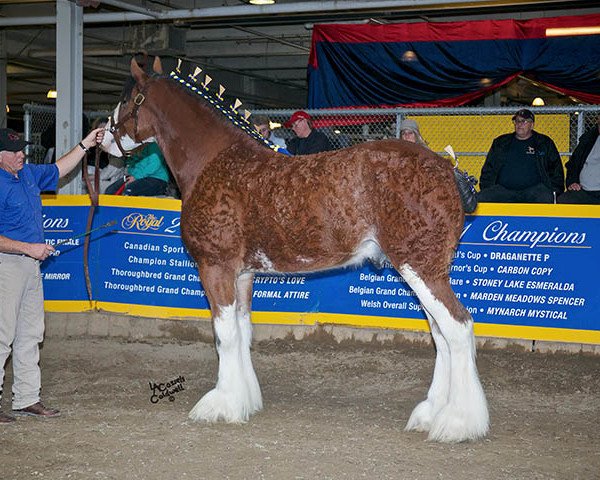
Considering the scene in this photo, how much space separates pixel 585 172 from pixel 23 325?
5.77 meters

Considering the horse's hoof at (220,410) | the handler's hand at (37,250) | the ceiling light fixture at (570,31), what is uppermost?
the ceiling light fixture at (570,31)

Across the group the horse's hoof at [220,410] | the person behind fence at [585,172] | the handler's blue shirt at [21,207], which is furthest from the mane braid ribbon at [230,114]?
the person behind fence at [585,172]

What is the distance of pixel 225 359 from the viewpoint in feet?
19.2

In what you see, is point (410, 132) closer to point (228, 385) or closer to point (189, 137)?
point (189, 137)

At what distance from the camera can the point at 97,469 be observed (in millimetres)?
4719

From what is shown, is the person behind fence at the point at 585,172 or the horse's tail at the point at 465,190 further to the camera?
the person behind fence at the point at 585,172

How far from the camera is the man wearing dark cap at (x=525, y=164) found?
27.5ft

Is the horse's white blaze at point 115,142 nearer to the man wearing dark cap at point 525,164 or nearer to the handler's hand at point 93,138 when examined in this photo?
the handler's hand at point 93,138

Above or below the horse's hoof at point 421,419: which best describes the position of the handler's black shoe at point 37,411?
below

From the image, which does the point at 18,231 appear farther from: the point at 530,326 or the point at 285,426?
the point at 530,326

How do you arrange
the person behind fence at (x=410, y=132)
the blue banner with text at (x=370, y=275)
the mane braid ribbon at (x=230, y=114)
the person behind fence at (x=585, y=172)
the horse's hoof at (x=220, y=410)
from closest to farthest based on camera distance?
1. the horse's hoof at (x=220, y=410)
2. the mane braid ribbon at (x=230, y=114)
3. the blue banner with text at (x=370, y=275)
4. the person behind fence at (x=410, y=132)
5. the person behind fence at (x=585, y=172)

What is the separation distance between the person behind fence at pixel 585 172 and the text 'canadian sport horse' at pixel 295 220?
3.19m

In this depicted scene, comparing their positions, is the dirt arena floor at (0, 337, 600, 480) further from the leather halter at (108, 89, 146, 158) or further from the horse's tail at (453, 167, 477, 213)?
the leather halter at (108, 89, 146, 158)

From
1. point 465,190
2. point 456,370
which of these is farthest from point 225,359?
point 465,190
